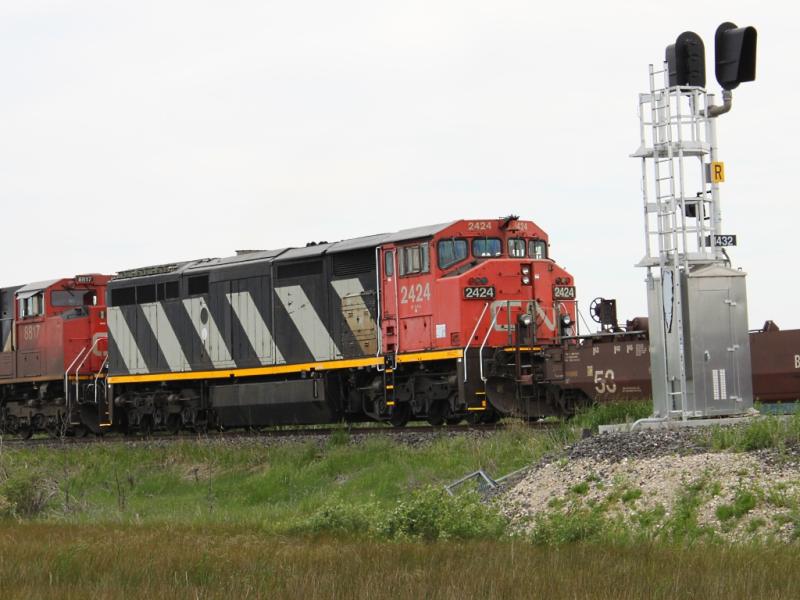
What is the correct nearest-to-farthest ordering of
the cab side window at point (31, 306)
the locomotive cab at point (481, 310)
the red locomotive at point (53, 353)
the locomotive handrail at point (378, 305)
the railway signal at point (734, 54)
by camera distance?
the railway signal at point (734, 54) → the locomotive cab at point (481, 310) → the locomotive handrail at point (378, 305) → the red locomotive at point (53, 353) → the cab side window at point (31, 306)

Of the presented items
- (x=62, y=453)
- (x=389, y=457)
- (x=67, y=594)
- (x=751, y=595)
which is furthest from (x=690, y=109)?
(x=62, y=453)

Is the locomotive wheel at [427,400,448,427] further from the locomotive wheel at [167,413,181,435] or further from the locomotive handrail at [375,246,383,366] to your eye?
the locomotive wheel at [167,413,181,435]

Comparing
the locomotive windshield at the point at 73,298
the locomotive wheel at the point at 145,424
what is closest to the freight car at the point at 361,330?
the locomotive wheel at the point at 145,424

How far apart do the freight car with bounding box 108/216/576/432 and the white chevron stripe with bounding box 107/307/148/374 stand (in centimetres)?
9

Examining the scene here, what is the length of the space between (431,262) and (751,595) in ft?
49.4

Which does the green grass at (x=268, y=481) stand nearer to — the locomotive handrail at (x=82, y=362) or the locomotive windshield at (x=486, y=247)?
the locomotive windshield at (x=486, y=247)

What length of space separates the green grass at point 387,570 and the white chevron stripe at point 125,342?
1752 centimetres

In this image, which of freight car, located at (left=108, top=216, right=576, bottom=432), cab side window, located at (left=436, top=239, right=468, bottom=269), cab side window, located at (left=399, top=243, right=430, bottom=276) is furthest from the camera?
cab side window, located at (left=399, top=243, right=430, bottom=276)

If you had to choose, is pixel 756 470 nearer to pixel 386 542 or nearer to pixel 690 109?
pixel 386 542

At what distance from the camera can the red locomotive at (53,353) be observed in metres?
30.9

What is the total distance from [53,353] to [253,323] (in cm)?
747

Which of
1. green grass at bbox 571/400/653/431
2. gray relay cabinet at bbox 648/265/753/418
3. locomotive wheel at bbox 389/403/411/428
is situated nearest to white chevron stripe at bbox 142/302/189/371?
locomotive wheel at bbox 389/403/411/428

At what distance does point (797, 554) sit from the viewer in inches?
377

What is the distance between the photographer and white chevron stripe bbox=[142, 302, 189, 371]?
2825 centimetres
